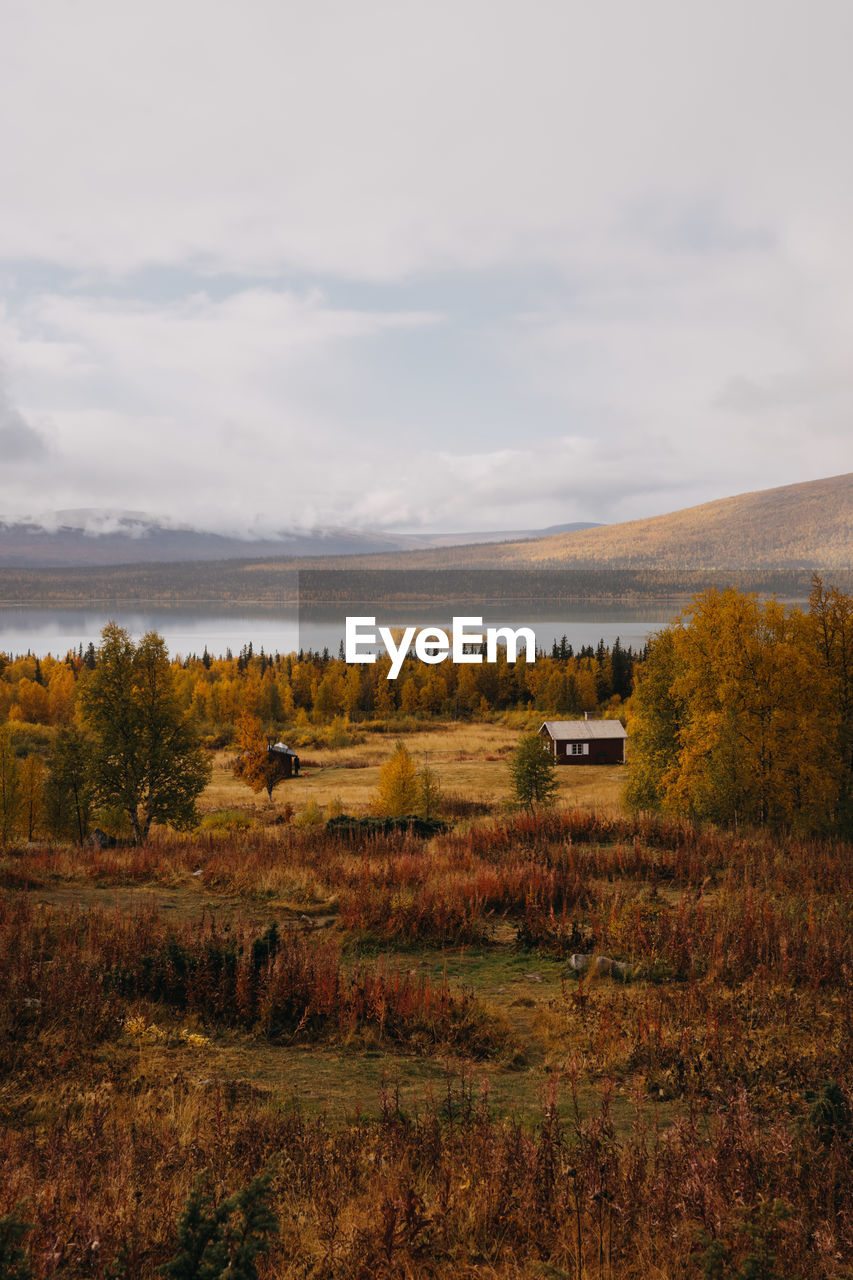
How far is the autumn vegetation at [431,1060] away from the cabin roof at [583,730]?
54473 millimetres

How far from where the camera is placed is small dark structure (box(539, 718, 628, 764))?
7269 cm

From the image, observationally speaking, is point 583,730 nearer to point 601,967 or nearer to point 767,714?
point 767,714

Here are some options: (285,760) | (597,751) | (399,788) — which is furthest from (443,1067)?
(597,751)

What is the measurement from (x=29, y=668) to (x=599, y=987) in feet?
501

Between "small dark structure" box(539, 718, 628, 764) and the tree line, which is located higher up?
the tree line

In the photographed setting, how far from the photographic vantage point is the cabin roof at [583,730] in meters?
72.9

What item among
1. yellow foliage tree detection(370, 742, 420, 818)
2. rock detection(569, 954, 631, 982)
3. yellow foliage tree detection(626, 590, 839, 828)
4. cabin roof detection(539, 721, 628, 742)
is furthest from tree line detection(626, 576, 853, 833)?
cabin roof detection(539, 721, 628, 742)

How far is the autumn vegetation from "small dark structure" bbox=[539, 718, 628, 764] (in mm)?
54395

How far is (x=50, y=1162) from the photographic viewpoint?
466cm

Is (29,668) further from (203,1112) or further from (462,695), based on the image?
(203,1112)

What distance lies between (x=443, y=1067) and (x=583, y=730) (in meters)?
68.2

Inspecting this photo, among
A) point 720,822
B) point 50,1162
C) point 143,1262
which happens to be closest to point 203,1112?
point 50,1162

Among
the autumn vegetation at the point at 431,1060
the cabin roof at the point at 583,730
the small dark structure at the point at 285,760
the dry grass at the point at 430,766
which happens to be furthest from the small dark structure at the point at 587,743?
the autumn vegetation at the point at 431,1060

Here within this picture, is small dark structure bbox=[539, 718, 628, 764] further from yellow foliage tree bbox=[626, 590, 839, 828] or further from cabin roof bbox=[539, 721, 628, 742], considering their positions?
yellow foliage tree bbox=[626, 590, 839, 828]
